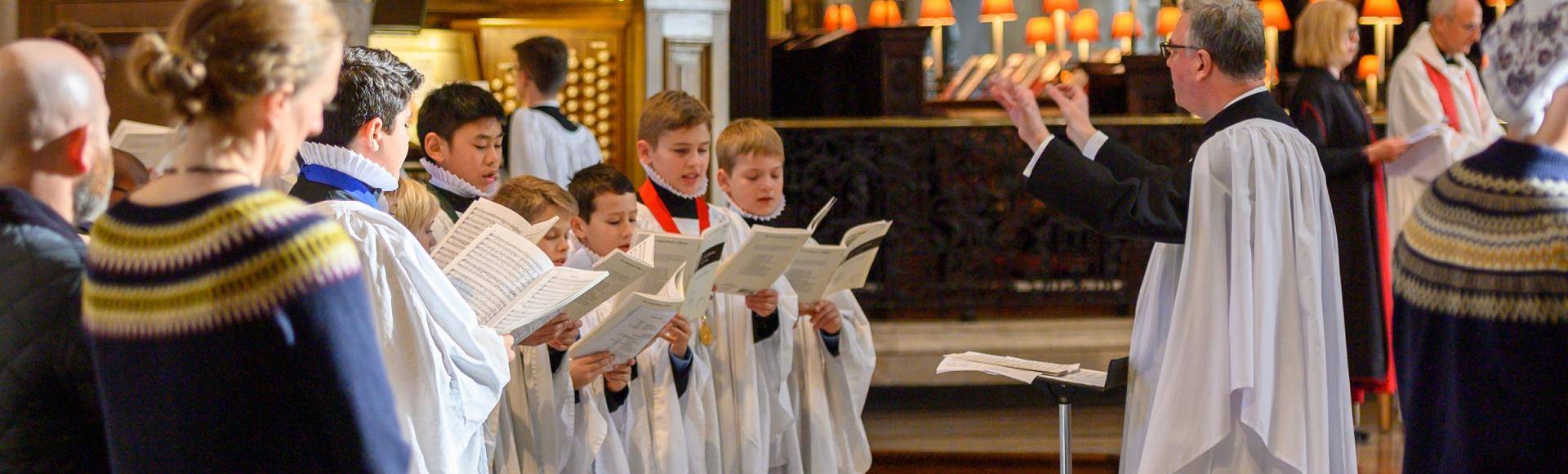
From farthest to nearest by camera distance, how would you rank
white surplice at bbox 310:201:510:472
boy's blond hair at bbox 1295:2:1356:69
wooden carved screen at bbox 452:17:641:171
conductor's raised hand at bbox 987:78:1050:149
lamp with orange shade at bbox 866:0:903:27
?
lamp with orange shade at bbox 866:0:903:27, wooden carved screen at bbox 452:17:641:171, boy's blond hair at bbox 1295:2:1356:69, conductor's raised hand at bbox 987:78:1050:149, white surplice at bbox 310:201:510:472

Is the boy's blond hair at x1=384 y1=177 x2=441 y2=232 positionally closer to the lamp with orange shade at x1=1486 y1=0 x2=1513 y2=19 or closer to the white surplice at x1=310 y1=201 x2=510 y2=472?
the white surplice at x1=310 y1=201 x2=510 y2=472

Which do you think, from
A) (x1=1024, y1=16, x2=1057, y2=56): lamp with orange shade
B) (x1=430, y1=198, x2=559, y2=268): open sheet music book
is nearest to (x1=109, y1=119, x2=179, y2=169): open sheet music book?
(x1=430, y1=198, x2=559, y2=268): open sheet music book

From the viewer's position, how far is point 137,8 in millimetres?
6406

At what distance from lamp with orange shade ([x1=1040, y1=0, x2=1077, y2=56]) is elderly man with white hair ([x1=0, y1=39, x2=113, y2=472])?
1021 cm

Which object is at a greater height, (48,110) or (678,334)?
(48,110)

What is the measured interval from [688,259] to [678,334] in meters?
0.52

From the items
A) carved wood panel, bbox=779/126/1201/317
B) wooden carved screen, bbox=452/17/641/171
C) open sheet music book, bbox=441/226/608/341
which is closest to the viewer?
open sheet music book, bbox=441/226/608/341

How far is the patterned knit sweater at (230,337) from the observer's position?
66.9 inches

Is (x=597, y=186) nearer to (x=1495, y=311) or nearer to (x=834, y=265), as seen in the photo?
(x=834, y=265)

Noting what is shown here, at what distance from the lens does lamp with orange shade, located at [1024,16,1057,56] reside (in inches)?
489

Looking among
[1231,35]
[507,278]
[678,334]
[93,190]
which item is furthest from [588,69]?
[93,190]

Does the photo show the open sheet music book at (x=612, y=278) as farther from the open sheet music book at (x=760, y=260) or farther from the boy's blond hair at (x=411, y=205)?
the open sheet music book at (x=760, y=260)

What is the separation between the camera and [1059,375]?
398 cm

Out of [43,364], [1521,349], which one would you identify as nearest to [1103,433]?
[1521,349]
